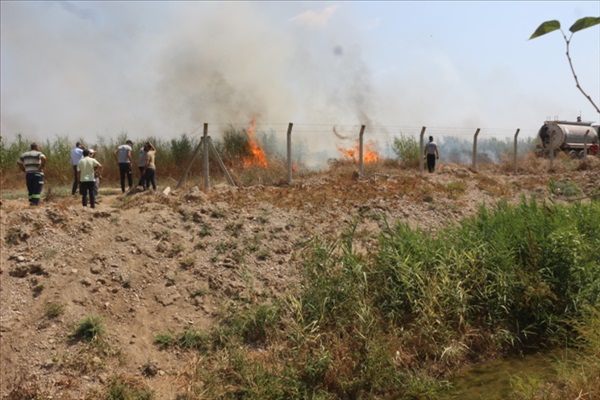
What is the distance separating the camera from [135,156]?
64.5 feet

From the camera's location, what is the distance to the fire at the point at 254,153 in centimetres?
1784

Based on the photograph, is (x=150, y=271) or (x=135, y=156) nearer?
(x=150, y=271)

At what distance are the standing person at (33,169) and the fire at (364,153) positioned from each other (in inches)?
417

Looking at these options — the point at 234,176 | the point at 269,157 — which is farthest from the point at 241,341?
the point at 269,157

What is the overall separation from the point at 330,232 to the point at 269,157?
8.34 meters

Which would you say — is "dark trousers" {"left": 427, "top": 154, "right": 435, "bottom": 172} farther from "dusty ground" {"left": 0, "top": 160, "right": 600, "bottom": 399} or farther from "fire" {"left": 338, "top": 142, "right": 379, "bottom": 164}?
"dusty ground" {"left": 0, "top": 160, "right": 600, "bottom": 399}

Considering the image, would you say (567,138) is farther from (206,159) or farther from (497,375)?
(497,375)

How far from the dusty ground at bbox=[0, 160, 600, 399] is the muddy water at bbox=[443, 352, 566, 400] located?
119 inches

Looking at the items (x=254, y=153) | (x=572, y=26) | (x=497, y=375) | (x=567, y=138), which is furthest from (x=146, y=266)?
(x=567, y=138)

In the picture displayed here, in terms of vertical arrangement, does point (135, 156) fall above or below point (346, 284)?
above

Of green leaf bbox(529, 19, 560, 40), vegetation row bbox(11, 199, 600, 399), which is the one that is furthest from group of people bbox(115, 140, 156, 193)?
green leaf bbox(529, 19, 560, 40)

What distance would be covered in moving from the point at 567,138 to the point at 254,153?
17416 millimetres

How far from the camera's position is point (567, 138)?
28141 millimetres

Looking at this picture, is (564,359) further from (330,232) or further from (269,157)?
(269,157)
